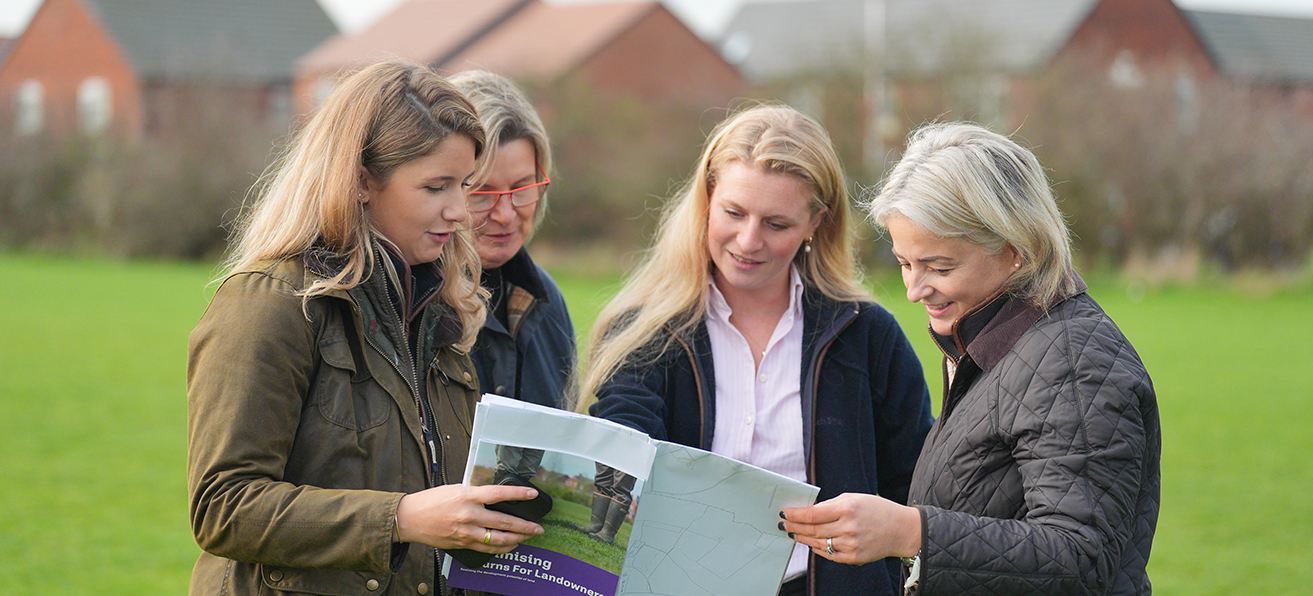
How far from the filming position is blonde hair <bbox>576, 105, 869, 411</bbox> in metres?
3.21

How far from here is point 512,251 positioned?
3586mm

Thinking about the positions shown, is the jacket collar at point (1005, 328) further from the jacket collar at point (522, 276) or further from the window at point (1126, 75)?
the window at point (1126, 75)

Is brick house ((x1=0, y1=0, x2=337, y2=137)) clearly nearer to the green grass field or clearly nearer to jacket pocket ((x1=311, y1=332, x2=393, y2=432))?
the green grass field

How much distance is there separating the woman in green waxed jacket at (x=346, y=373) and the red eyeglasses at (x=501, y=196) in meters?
0.78

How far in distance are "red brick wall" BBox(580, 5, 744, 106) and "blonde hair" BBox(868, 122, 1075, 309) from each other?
114 ft

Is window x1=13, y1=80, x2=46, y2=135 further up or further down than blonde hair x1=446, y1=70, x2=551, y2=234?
further up

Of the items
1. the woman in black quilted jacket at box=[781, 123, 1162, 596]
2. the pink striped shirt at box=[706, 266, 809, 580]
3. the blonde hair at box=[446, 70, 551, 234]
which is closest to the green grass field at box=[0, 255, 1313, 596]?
the blonde hair at box=[446, 70, 551, 234]

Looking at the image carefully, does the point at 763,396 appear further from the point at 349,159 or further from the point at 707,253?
the point at 349,159

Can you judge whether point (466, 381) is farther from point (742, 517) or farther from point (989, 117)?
point (989, 117)

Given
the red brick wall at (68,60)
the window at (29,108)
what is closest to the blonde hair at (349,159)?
the window at (29,108)

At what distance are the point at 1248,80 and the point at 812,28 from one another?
17742 mm

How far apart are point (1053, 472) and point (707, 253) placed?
1.44 metres

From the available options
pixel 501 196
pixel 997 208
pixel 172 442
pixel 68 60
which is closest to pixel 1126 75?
pixel 172 442

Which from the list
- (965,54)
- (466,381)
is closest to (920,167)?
(466,381)
